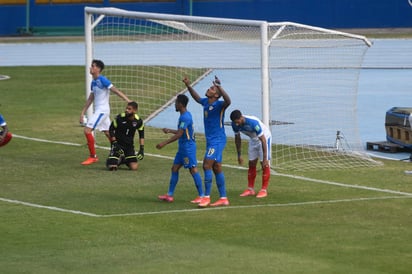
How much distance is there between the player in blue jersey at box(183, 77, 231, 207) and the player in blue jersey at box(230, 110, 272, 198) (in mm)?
263

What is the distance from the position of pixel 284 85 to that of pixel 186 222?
396 inches

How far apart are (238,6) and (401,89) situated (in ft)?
75.2

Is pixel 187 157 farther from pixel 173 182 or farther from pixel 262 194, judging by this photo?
pixel 262 194

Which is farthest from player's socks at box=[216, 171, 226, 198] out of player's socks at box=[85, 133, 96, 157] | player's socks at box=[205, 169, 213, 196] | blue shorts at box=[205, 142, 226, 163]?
player's socks at box=[85, 133, 96, 157]

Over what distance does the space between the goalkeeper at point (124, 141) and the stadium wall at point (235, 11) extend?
3464cm

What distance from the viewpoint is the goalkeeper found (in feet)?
66.1

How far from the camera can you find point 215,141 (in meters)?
16.5

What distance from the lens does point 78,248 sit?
13531 mm

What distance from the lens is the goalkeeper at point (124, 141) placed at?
2016 cm

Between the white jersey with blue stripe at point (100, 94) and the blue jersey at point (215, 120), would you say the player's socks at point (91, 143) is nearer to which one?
the white jersey with blue stripe at point (100, 94)

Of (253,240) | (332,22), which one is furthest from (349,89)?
(332,22)

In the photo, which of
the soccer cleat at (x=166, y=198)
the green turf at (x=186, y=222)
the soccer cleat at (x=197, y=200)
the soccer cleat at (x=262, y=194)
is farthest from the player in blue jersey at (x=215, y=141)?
the soccer cleat at (x=262, y=194)

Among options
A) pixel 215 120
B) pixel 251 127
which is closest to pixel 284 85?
pixel 251 127

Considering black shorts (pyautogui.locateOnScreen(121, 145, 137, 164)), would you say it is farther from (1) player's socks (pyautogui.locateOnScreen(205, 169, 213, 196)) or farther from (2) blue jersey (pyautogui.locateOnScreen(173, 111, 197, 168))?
(1) player's socks (pyautogui.locateOnScreen(205, 169, 213, 196))
